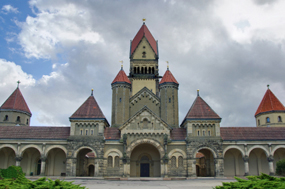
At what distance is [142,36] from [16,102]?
27536 mm

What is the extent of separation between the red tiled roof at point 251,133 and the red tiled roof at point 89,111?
1826cm

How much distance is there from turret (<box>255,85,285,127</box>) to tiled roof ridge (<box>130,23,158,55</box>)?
2335cm

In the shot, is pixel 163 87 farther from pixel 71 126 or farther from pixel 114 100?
pixel 71 126

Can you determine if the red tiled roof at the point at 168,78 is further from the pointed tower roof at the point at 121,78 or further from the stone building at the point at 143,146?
the stone building at the point at 143,146

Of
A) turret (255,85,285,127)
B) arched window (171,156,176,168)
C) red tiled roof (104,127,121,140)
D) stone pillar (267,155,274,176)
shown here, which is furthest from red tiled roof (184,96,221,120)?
turret (255,85,285,127)

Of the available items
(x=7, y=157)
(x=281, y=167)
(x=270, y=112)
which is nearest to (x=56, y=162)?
(x=7, y=157)

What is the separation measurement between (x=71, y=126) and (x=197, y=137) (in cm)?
1774

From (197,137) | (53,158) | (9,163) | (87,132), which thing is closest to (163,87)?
(197,137)

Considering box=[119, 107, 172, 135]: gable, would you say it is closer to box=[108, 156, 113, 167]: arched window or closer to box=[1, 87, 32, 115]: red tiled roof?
box=[108, 156, 113, 167]: arched window

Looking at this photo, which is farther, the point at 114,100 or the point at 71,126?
the point at 114,100

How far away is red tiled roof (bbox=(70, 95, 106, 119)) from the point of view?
39312 mm

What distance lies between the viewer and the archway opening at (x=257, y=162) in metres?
40.2

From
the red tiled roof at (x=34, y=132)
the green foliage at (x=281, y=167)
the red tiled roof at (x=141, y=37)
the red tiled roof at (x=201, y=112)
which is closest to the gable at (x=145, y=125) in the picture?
the red tiled roof at (x=201, y=112)

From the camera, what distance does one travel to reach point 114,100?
153 feet
